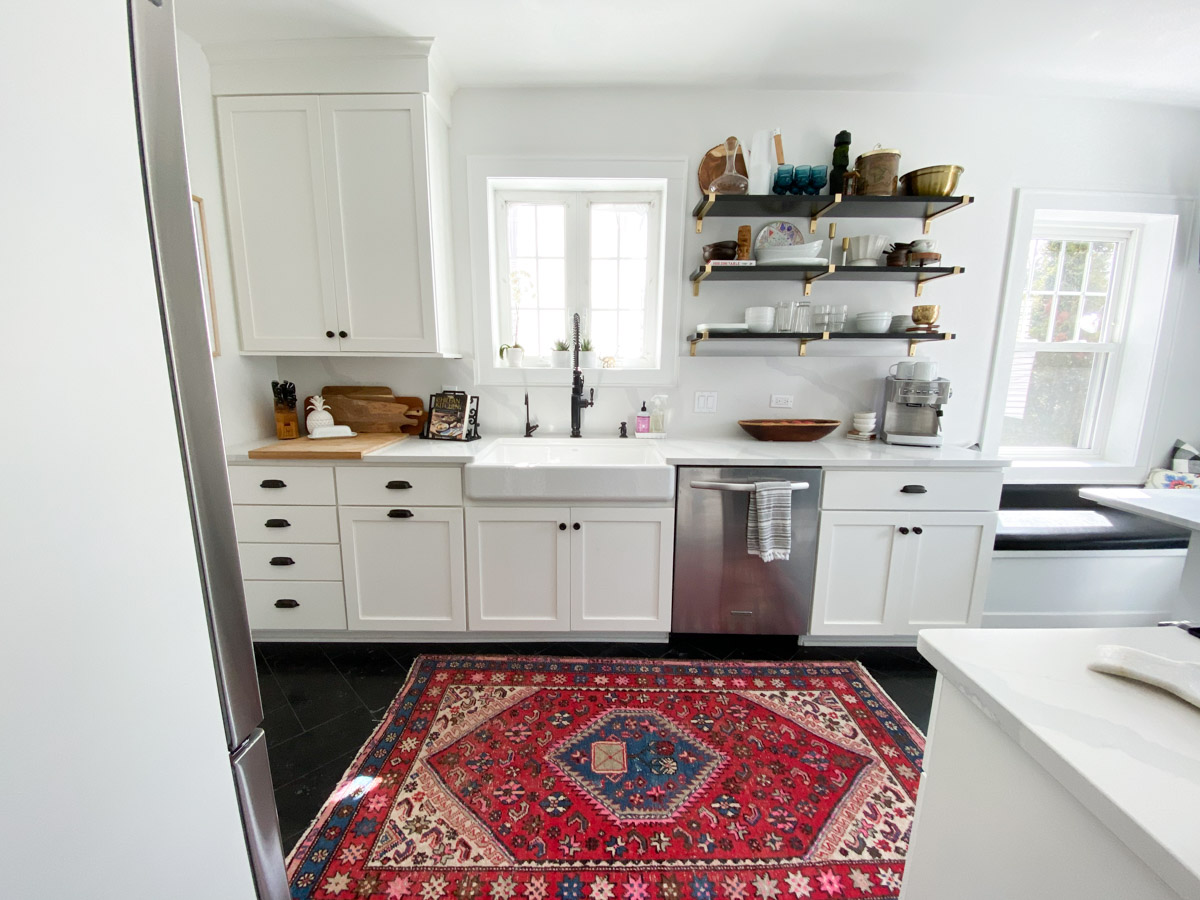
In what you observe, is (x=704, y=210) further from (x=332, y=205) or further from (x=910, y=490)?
(x=332, y=205)

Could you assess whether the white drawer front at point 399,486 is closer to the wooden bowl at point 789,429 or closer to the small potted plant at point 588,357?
the small potted plant at point 588,357

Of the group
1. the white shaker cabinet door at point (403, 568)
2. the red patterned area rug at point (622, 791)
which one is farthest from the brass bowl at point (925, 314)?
the white shaker cabinet door at point (403, 568)

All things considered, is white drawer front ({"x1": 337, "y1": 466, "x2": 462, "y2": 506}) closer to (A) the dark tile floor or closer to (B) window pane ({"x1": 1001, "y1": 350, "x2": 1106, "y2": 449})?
(A) the dark tile floor

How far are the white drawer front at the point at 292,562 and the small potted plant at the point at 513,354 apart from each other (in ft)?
4.03

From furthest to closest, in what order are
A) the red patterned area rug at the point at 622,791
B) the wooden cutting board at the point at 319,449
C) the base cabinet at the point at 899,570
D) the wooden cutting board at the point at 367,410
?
the wooden cutting board at the point at 367,410, the base cabinet at the point at 899,570, the wooden cutting board at the point at 319,449, the red patterned area rug at the point at 622,791

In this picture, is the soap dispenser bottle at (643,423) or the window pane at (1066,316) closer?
the soap dispenser bottle at (643,423)

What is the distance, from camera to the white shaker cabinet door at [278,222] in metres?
1.95

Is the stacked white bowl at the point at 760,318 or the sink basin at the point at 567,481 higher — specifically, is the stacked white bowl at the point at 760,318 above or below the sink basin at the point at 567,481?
above

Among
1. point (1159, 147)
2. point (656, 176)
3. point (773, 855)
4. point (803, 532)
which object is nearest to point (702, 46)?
point (656, 176)

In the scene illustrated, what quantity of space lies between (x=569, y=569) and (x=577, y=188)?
197cm

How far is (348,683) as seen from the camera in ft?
6.18

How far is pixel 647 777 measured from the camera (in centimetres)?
146

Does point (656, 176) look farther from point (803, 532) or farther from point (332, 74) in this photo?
point (803, 532)

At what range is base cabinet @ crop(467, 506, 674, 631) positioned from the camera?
6.51 feet
